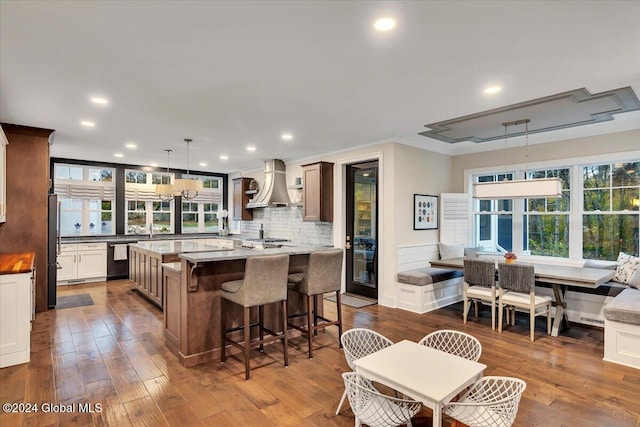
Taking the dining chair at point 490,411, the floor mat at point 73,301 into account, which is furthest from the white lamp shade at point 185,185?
the dining chair at point 490,411

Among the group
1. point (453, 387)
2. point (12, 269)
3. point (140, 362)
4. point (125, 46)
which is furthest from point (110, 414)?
point (125, 46)

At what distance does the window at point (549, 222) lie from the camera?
16.7 feet

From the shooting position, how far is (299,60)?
269cm

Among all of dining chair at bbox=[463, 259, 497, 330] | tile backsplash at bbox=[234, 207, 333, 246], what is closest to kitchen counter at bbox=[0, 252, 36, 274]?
tile backsplash at bbox=[234, 207, 333, 246]

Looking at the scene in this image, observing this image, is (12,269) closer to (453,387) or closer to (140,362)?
(140,362)

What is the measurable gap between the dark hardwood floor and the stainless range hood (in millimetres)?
3306

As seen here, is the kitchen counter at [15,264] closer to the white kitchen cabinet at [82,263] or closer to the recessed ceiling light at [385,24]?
the white kitchen cabinet at [82,263]

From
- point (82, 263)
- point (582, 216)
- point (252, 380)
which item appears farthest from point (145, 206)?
point (582, 216)

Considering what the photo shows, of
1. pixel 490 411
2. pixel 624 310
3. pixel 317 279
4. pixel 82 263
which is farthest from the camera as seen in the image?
pixel 82 263

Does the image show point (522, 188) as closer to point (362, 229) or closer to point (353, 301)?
point (362, 229)

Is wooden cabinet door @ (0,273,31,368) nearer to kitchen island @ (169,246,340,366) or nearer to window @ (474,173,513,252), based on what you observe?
kitchen island @ (169,246,340,366)

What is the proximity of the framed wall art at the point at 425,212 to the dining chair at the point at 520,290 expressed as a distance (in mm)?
1603

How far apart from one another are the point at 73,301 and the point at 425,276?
551cm

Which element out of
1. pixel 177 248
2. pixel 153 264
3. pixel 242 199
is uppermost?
pixel 242 199
